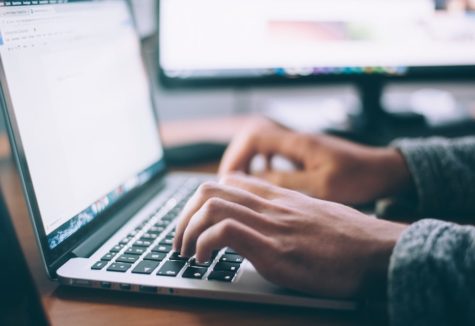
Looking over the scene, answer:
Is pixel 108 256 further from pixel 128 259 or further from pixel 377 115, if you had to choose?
pixel 377 115

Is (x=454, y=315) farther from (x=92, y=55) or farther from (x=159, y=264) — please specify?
(x=92, y=55)

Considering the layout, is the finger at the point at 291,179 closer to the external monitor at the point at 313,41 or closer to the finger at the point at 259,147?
the finger at the point at 259,147

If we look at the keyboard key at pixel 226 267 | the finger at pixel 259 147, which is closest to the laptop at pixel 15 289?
the keyboard key at pixel 226 267

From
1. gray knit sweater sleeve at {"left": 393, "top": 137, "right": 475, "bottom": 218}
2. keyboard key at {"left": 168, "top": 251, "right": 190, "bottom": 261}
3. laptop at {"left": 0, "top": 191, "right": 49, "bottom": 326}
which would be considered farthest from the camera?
gray knit sweater sleeve at {"left": 393, "top": 137, "right": 475, "bottom": 218}

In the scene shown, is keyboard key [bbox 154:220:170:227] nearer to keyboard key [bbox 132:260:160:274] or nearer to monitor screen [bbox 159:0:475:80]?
keyboard key [bbox 132:260:160:274]

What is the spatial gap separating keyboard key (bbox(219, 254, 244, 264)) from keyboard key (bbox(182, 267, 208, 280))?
2 centimetres

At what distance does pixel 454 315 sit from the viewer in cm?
39

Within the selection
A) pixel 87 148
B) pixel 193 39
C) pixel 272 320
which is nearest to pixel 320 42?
pixel 193 39

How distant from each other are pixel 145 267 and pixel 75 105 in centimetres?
21

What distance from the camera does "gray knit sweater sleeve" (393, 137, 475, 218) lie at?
62 cm

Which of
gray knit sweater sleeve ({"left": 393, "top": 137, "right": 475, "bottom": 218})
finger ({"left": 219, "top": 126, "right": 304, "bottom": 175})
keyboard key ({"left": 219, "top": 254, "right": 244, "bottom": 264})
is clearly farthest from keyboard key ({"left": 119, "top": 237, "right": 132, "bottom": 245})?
gray knit sweater sleeve ({"left": 393, "top": 137, "right": 475, "bottom": 218})

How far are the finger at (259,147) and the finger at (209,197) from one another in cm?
24

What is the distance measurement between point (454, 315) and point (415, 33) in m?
0.64

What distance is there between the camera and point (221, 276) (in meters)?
0.44
